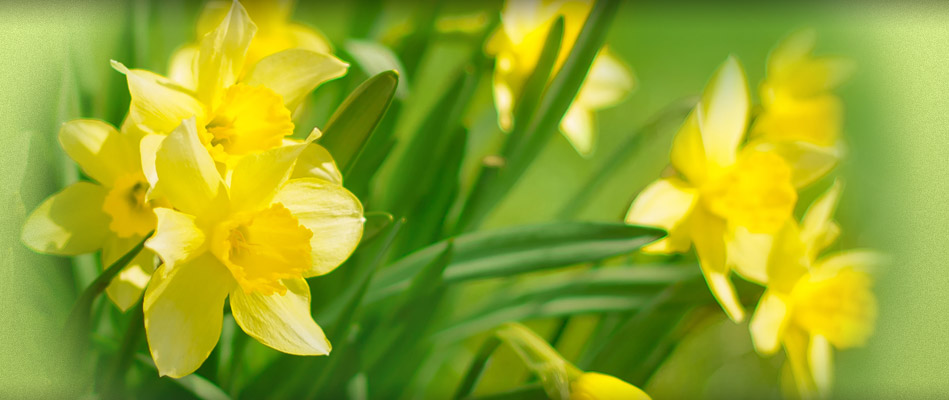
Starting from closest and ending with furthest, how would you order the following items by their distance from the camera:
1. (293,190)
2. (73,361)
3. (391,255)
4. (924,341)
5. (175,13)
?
(293,190) < (73,361) < (391,255) < (175,13) < (924,341)

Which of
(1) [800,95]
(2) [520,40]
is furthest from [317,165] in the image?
(1) [800,95]

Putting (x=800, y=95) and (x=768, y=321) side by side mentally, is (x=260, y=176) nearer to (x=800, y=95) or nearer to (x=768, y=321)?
(x=768, y=321)

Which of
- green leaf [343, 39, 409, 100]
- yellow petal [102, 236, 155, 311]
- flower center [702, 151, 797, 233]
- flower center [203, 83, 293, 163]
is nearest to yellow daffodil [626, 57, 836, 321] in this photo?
flower center [702, 151, 797, 233]

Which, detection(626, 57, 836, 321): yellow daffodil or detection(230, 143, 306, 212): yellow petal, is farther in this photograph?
detection(626, 57, 836, 321): yellow daffodil

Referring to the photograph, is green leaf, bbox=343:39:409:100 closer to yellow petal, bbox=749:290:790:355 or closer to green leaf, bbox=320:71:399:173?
green leaf, bbox=320:71:399:173

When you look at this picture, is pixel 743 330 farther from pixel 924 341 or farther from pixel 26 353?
pixel 26 353

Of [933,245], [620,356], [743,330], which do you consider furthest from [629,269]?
[933,245]

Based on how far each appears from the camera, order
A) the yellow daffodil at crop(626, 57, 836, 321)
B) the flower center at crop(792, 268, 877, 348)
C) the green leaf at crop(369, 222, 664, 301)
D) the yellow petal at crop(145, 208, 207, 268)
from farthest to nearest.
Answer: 1. the flower center at crop(792, 268, 877, 348)
2. the yellow daffodil at crop(626, 57, 836, 321)
3. the green leaf at crop(369, 222, 664, 301)
4. the yellow petal at crop(145, 208, 207, 268)
